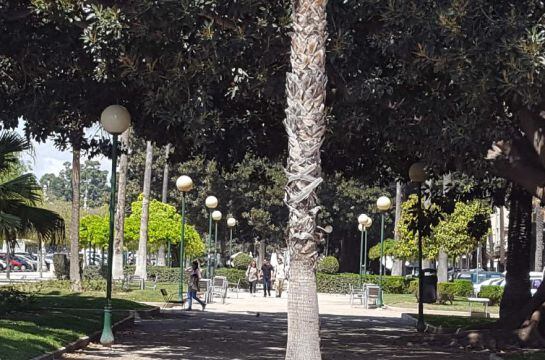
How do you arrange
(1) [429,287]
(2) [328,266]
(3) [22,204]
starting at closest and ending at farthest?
(3) [22,204], (1) [429,287], (2) [328,266]

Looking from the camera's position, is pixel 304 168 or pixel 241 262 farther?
pixel 241 262

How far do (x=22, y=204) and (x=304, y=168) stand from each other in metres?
9.48

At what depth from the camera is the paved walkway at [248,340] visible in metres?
15.1

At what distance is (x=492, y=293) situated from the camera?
37000 millimetres

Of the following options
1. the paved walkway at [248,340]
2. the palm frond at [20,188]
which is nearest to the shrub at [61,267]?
the paved walkway at [248,340]

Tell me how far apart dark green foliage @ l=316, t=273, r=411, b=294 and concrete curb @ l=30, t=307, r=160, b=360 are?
2409 centimetres

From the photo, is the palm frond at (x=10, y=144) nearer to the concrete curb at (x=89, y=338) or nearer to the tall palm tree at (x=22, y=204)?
the tall palm tree at (x=22, y=204)

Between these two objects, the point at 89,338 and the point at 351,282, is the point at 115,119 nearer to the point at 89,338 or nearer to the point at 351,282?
the point at 89,338

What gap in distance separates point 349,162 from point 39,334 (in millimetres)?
8370

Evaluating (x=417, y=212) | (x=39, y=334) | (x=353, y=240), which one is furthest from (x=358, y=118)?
(x=353, y=240)

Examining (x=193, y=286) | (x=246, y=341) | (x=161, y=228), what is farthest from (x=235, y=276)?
(x=246, y=341)

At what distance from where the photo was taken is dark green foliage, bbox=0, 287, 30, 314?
16.7 meters

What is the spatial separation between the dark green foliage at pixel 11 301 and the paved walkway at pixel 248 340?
1.86 meters

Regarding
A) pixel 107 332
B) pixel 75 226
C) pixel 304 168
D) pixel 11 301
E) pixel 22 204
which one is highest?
pixel 75 226
